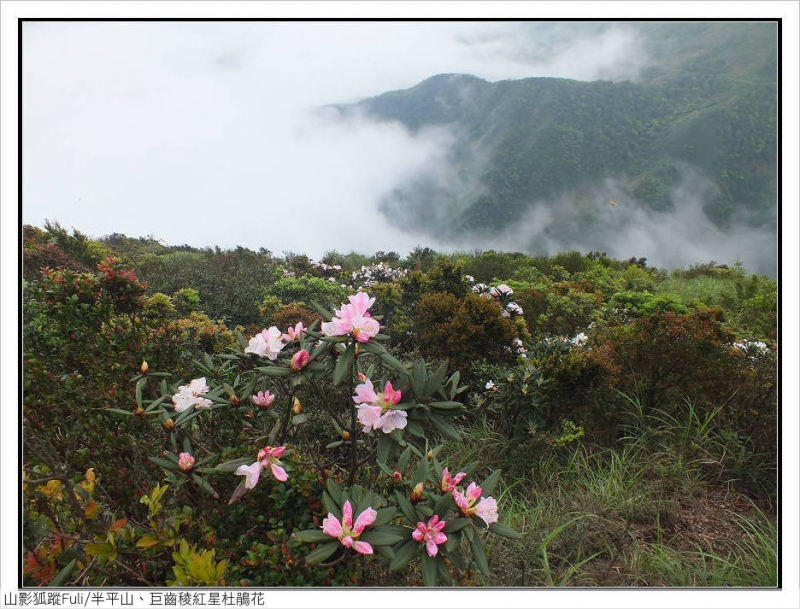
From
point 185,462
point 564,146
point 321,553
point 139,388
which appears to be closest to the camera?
point 321,553

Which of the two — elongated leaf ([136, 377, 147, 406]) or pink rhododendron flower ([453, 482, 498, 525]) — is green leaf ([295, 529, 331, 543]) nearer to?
pink rhododendron flower ([453, 482, 498, 525])

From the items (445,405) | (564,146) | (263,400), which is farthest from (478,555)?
(564,146)

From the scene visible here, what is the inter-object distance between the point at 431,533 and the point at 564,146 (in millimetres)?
8484

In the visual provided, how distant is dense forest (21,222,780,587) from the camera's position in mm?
1041

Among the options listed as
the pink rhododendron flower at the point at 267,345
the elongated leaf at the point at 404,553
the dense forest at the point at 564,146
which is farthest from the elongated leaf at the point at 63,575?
the dense forest at the point at 564,146

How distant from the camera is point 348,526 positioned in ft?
3.06

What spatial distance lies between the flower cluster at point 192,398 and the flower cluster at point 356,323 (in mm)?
524

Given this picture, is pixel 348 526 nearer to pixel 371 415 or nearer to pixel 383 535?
pixel 383 535

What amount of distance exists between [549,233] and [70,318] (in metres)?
7.24

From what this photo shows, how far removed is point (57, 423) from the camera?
4.94ft

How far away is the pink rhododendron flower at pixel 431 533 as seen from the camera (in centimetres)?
94

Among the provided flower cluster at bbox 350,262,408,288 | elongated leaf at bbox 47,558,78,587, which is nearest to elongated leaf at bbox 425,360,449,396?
elongated leaf at bbox 47,558,78,587

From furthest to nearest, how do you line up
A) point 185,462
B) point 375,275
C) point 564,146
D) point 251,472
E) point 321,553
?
point 564,146
point 375,275
point 185,462
point 251,472
point 321,553

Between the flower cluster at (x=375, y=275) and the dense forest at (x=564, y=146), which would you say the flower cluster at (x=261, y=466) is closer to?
the dense forest at (x=564, y=146)
